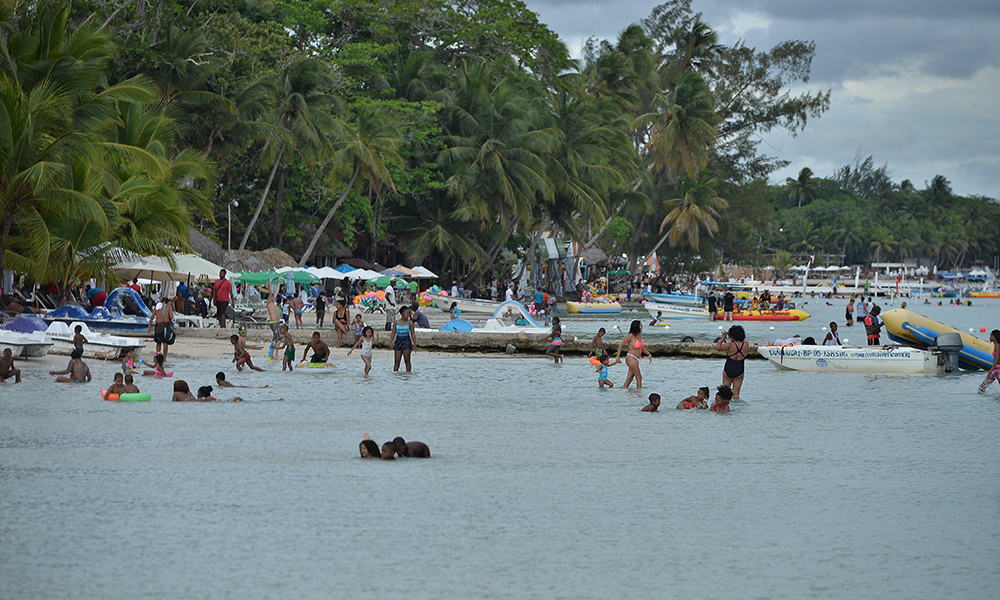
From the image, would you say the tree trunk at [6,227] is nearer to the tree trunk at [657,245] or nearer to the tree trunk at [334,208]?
the tree trunk at [334,208]

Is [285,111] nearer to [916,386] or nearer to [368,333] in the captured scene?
[368,333]

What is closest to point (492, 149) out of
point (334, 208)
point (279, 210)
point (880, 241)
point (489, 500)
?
point (334, 208)

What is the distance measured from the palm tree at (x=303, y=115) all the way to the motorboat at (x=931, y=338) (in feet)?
73.2

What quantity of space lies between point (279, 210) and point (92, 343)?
2257 cm

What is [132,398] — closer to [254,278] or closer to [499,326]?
[499,326]

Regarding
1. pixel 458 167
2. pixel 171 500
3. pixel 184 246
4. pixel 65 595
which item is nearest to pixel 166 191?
pixel 184 246

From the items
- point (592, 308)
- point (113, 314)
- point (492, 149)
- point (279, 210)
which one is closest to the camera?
point (113, 314)

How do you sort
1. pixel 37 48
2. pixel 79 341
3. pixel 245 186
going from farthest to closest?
pixel 245 186, pixel 37 48, pixel 79 341

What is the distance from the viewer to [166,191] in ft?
79.3

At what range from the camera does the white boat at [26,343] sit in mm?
18078

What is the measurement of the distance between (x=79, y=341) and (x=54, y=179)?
14.1 feet

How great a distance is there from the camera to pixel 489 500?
30.5 feet

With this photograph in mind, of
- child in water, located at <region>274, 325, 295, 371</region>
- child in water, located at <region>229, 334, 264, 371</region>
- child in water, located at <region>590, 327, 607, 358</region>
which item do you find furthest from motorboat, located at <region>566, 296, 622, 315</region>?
child in water, located at <region>229, 334, 264, 371</region>

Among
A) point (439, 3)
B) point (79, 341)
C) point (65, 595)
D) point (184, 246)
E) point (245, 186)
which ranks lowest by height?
point (65, 595)
